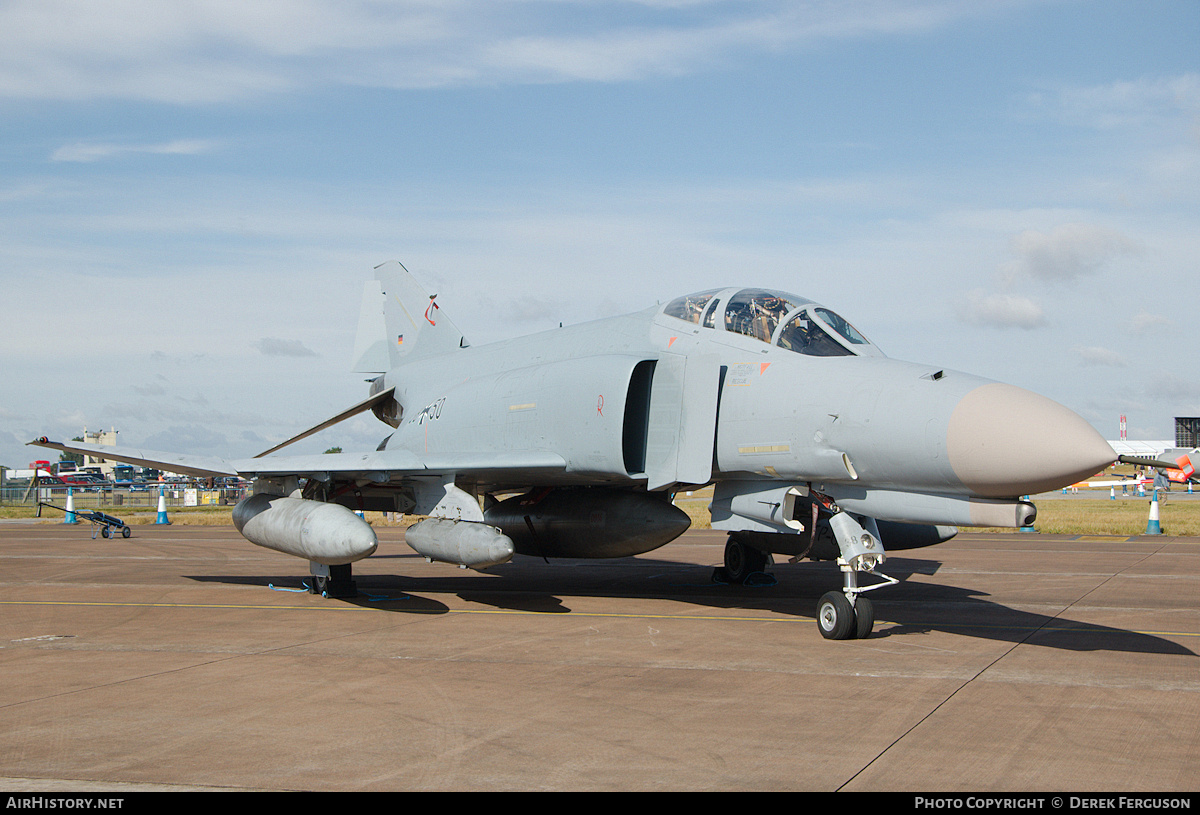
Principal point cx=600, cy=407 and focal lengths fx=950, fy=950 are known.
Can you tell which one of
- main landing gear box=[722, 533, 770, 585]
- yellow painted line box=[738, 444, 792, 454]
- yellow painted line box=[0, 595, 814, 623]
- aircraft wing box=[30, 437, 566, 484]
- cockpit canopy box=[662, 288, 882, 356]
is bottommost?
yellow painted line box=[0, 595, 814, 623]

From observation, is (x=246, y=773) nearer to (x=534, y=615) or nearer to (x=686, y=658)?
(x=686, y=658)

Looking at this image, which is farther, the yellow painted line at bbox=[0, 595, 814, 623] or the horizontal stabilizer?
the horizontal stabilizer

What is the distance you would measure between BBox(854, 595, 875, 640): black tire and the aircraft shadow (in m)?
0.40

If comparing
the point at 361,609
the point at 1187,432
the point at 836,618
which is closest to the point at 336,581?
the point at 361,609

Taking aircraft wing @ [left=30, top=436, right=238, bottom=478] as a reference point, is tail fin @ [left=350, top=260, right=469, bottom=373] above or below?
above

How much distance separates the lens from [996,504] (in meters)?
7.78

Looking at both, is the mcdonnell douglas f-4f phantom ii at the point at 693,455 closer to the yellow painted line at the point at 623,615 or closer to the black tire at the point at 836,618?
the black tire at the point at 836,618

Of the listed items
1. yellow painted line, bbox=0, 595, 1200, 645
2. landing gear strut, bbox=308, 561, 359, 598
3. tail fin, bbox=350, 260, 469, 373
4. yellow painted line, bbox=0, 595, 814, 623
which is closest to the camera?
yellow painted line, bbox=0, 595, 1200, 645

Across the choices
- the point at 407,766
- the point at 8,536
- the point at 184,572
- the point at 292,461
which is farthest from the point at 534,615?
the point at 8,536

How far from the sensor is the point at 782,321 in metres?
9.19

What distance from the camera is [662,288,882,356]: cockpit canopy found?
895 cm

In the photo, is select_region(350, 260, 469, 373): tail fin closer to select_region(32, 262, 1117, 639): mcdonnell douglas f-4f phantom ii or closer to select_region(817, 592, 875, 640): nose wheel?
select_region(32, 262, 1117, 639): mcdonnell douglas f-4f phantom ii

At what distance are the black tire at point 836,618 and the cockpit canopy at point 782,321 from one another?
2.24m

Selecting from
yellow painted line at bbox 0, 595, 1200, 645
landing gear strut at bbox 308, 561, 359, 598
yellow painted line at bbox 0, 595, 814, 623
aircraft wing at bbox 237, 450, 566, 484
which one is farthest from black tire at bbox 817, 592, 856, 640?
landing gear strut at bbox 308, 561, 359, 598
